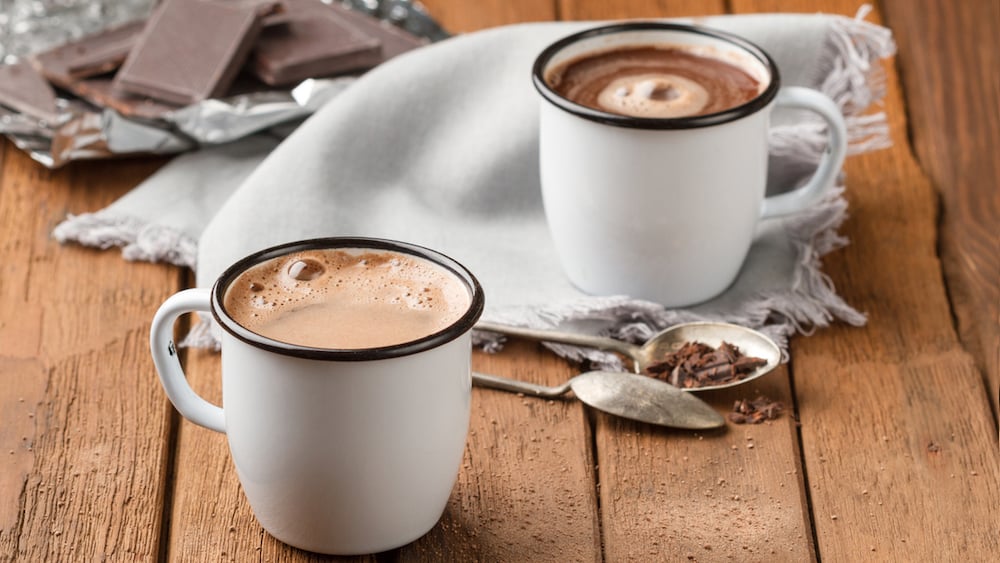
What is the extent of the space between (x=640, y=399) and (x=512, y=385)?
0.44 feet

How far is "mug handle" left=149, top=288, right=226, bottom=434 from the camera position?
1018mm

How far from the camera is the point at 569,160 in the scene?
1393 millimetres

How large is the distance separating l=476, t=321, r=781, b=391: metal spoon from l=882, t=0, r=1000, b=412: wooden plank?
235 millimetres

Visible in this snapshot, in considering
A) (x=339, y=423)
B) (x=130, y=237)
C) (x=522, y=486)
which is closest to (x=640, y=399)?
(x=522, y=486)

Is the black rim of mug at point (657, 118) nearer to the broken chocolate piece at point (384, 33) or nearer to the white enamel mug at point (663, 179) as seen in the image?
the white enamel mug at point (663, 179)

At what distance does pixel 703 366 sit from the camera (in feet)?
4.34

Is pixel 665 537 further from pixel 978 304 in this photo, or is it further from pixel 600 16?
pixel 600 16

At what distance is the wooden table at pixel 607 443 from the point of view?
3.59 feet

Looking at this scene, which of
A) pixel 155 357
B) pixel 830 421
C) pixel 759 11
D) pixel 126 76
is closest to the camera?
pixel 155 357

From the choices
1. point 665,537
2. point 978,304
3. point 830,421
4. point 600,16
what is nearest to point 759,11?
point 600,16

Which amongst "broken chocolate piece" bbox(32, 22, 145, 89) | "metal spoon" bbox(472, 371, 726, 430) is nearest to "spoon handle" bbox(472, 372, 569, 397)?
"metal spoon" bbox(472, 371, 726, 430)

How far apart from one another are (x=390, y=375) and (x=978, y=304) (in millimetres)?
805

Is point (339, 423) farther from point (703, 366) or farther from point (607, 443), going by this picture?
point (703, 366)

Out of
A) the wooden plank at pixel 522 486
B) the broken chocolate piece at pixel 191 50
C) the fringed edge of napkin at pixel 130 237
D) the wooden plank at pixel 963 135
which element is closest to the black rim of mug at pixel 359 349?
the wooden plank at pixel 522 486
